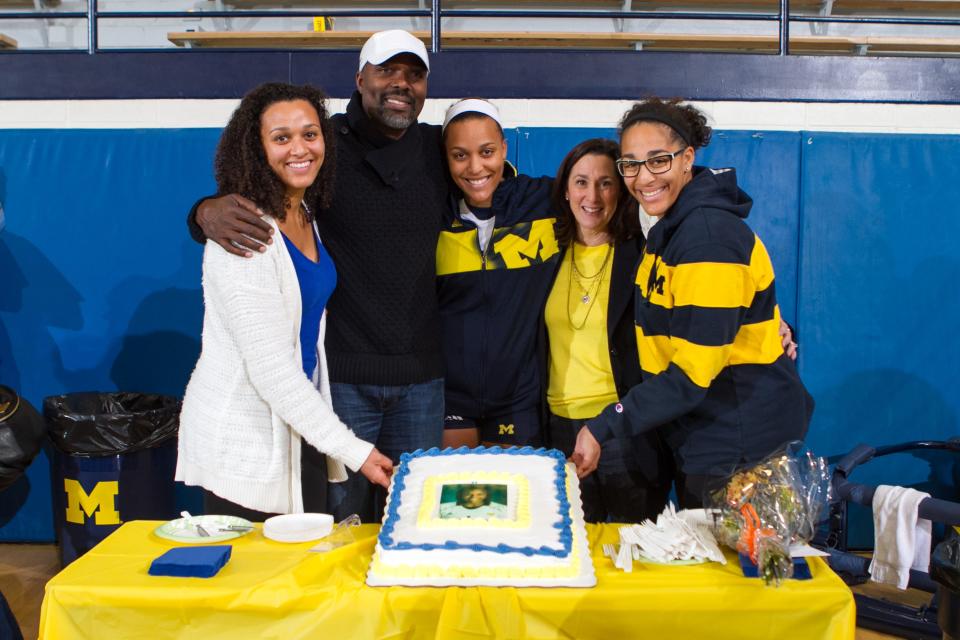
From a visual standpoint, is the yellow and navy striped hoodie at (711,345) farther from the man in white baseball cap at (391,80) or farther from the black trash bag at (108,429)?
the black trash bag at (108,429)

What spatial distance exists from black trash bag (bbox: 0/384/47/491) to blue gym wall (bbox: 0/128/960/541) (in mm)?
572

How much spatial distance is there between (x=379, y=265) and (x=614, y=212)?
698 millimetres

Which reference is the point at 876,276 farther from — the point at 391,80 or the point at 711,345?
the point at 391,80

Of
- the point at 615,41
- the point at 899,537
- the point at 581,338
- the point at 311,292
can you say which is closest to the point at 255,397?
the point at 311,292

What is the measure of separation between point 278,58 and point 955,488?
370 centimetres

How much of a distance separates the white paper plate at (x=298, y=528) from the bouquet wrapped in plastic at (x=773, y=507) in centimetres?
82

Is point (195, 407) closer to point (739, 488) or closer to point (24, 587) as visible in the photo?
point (739, 488)

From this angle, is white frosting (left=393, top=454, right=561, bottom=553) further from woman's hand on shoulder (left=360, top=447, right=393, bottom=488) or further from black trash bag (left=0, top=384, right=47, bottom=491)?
Result: black trash bag (left=0, top=384, right=47, bottom=491)

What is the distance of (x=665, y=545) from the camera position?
5.45ft

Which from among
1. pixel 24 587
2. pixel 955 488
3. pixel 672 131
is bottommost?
pixel 24 587

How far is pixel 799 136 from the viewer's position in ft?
12.6

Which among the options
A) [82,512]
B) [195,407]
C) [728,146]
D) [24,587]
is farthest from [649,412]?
[24,587]

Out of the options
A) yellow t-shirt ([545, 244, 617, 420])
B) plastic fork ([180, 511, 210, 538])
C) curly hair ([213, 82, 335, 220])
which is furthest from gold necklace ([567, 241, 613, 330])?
plastic fork ([180, 511, 210, 538])

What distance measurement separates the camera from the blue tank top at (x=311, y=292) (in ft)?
6.95
